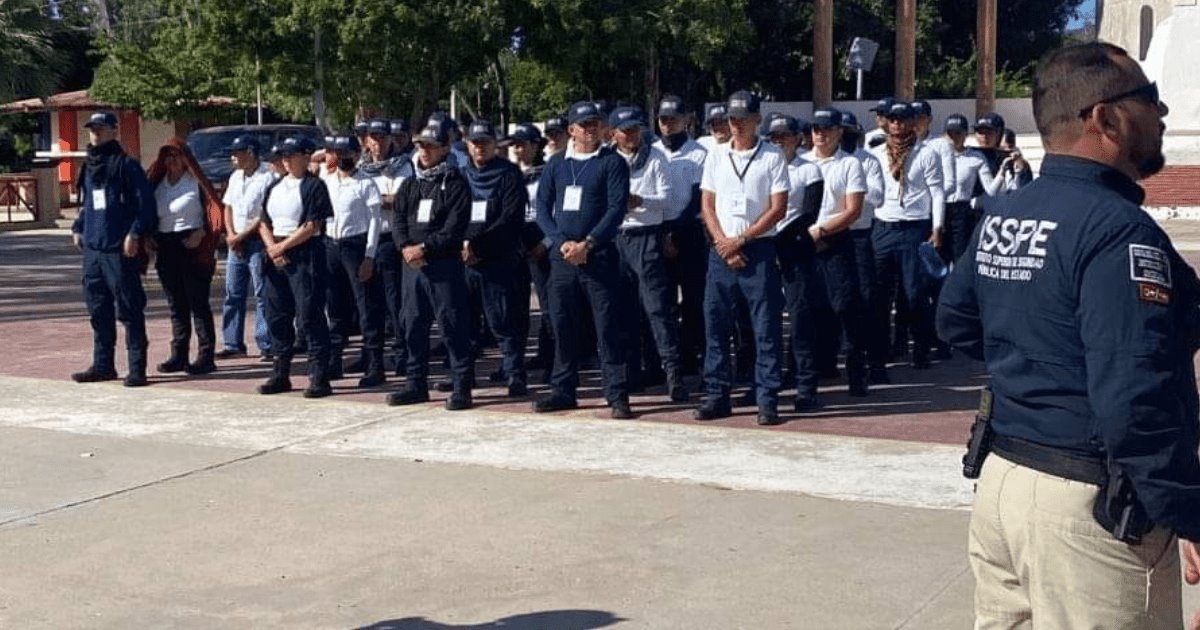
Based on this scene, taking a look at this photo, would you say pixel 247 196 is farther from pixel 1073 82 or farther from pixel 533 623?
pixel 1073 82

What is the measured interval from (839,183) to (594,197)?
174 centimetres

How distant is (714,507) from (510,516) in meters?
0.97

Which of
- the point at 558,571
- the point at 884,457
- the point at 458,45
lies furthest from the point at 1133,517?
the point at 458,45

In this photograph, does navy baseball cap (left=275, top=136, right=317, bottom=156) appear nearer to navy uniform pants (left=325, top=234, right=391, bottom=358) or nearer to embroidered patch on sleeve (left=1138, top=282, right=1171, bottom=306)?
navy uniform pants (left=325, top=234, right=391, bottom=358)

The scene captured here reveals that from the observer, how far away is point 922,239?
11633 mm

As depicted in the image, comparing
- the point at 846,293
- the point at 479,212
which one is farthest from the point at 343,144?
the point at 846,293

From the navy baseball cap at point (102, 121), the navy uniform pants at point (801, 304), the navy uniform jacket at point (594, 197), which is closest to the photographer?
the navy uniform jacket at point (594, 197)

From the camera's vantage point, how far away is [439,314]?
10.5 m

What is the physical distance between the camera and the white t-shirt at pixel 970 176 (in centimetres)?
1225

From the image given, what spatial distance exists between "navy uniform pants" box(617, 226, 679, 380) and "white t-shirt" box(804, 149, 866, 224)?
111 centimetres

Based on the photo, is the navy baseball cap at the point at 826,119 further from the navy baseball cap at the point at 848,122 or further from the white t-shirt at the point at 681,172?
the white t-shirt at the point at 681,172

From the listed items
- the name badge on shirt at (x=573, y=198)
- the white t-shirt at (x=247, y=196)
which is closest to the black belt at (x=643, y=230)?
the name badge on shirt at (x=573, y=198)

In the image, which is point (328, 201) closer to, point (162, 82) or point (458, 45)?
point (458, 45)

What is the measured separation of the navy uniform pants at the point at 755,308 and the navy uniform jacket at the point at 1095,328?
584cm
